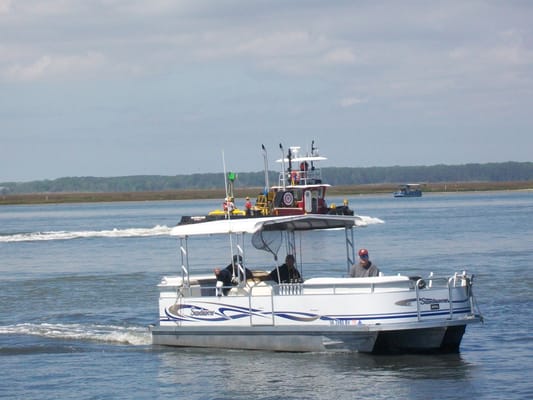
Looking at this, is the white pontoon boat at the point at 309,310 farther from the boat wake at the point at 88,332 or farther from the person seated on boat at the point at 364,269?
the boat wake at the point at 88,332

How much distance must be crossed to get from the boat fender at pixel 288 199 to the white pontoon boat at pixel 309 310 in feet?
128

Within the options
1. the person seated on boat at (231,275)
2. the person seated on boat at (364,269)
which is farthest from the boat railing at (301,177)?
the person seated on boat at (364,269)

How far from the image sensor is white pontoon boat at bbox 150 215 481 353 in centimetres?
1658

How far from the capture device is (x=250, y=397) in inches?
601

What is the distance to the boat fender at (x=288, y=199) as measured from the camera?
5849 centimetres

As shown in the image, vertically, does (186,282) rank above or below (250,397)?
above

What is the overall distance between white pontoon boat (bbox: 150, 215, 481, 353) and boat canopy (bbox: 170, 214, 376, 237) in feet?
0.06

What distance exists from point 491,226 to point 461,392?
152 ft

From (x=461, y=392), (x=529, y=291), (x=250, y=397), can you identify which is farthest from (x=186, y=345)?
(x=529, y=291)

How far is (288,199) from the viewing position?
5872cm

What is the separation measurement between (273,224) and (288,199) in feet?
132

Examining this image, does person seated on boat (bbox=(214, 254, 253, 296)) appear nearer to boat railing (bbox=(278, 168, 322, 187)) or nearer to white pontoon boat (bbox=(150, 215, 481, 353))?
white pontoon boat (bbox=(150, 215, 481, 353))

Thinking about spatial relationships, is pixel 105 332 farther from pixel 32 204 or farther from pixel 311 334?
pixel 32 204

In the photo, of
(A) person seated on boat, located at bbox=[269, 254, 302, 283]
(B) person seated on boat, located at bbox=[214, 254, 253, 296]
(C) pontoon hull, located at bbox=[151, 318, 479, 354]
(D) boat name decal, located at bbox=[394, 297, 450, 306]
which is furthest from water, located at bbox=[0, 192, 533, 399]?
(A) person seated on boat, located at bbox=[269, 254, 302, 283]
